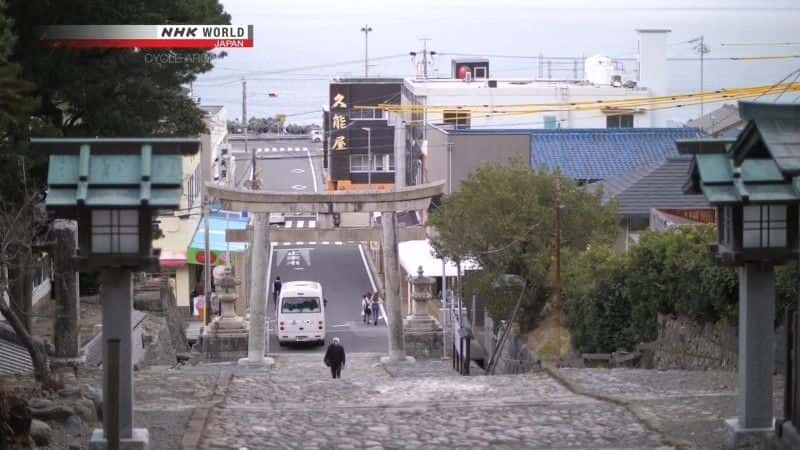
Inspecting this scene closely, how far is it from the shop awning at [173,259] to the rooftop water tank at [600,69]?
24199 millimetres

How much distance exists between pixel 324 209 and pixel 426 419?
55.3 feet

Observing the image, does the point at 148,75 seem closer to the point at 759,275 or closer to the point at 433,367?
the point at 433,367

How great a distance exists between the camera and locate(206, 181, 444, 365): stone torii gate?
91.5 ft

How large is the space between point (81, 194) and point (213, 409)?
408cm

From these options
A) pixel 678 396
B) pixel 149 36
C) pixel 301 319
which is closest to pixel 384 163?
pixel 301 319

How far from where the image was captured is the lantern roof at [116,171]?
9.30 meters

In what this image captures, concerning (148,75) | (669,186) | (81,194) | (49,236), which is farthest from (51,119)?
(669,186)

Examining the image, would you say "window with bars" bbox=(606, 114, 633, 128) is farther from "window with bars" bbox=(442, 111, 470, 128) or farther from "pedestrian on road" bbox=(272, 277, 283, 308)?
"pedestrian on road" bbox=(272, 277, 283, 308)

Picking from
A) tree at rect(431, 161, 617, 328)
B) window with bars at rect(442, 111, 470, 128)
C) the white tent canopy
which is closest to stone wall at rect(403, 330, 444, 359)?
the white tent canopy

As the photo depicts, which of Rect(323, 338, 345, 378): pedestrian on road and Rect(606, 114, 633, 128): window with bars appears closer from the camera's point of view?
Rect(323, 338, 345, 378): pedestrian on road

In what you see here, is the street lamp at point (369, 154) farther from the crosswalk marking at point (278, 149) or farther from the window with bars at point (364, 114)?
the crosswalk marking at point (278, 149)

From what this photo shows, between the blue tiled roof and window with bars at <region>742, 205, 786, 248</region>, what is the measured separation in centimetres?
3177

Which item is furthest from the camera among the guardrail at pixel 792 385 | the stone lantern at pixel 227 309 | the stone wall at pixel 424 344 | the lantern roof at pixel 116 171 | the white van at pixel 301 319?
the white van at pixel 301 319

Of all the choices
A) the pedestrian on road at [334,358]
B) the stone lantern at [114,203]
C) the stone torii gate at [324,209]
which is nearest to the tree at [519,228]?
the stone torii gate at [324,209]
